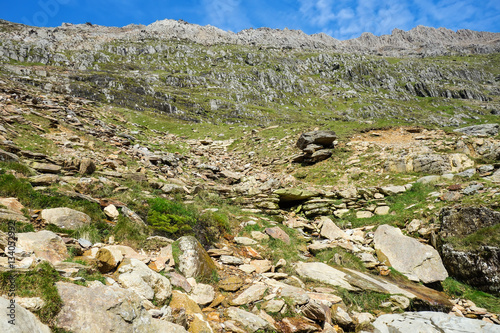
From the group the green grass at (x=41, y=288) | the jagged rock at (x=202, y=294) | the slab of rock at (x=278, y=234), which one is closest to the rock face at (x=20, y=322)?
the green grass at (x=41, y=288)

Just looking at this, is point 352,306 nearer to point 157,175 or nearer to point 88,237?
point 88,237

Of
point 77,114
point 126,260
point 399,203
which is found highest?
point 77,114

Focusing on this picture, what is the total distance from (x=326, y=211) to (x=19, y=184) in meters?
15.4

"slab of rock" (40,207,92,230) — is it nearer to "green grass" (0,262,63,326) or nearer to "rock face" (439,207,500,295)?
"green grass" (0,262,63,326)

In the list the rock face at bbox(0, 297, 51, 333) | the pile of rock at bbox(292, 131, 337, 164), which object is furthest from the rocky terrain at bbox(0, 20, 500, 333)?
the pile of rock at bbox(292, 131, 337, 164)

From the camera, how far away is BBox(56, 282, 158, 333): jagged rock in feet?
12.8

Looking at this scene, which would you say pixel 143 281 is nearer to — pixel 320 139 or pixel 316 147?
pixel 316 147

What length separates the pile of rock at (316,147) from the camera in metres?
22.7

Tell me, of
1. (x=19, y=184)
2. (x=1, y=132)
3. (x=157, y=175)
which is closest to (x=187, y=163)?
(x=157, y=175)

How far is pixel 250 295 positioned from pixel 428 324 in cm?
519

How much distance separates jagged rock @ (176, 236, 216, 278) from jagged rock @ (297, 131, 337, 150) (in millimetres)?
18797

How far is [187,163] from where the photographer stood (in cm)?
2462

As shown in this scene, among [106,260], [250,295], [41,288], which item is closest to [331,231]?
[250,295]

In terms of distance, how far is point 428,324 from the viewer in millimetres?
6793
